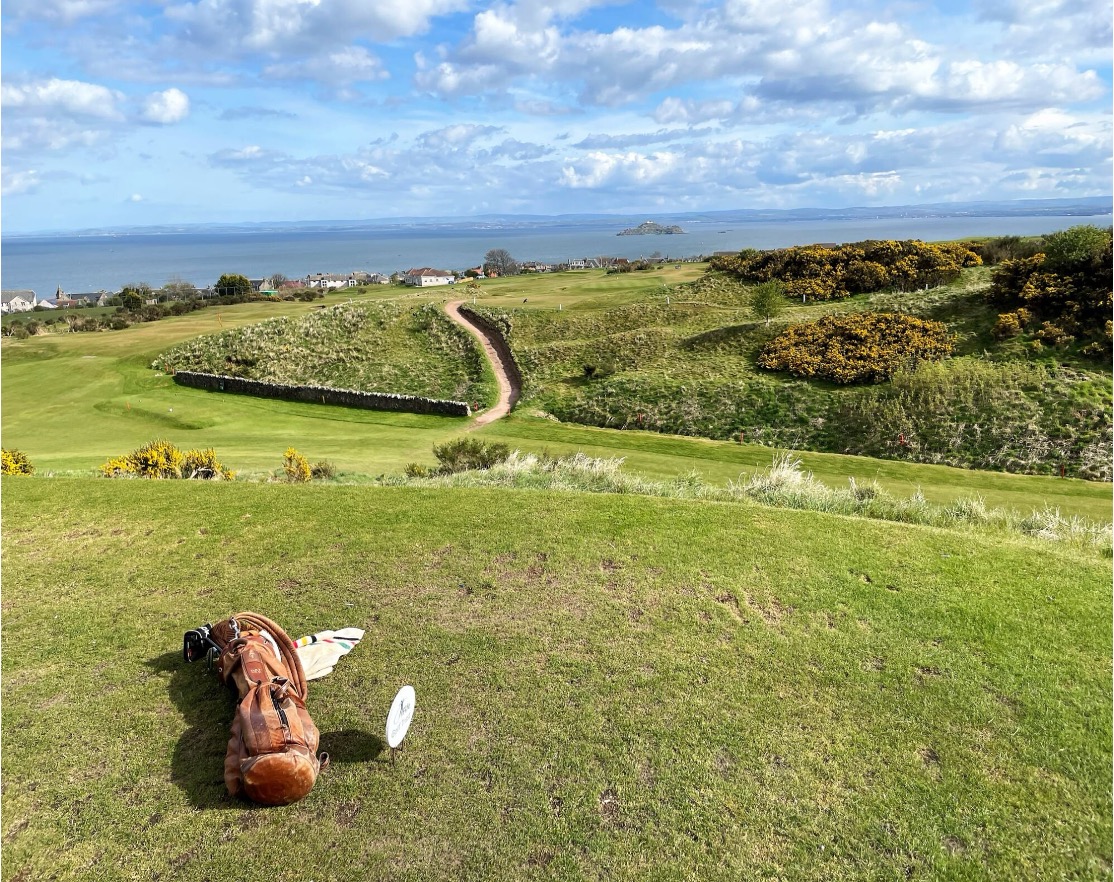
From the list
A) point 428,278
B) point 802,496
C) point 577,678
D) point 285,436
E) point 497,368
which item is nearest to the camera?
point 577,678

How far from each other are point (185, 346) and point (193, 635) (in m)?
41.0

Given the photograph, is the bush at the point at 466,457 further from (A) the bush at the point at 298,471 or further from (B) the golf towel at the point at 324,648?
(B) the golf towel at the point at 324,648

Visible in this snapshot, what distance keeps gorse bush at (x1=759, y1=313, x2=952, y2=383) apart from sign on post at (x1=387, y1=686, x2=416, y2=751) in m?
26.8

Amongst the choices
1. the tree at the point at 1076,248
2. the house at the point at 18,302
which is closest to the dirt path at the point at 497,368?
the tree at the point at 1076,248

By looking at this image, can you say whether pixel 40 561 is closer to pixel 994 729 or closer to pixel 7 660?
pixel 7 660

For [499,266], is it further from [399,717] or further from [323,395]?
[399,717]

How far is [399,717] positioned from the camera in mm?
6328

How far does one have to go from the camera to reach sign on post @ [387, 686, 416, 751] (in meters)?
6.19

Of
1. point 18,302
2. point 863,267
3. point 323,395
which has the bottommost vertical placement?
point 323,395

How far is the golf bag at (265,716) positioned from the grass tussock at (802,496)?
7405 mm

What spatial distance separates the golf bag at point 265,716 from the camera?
239 inches

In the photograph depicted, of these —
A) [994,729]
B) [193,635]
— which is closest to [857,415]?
[994,729]

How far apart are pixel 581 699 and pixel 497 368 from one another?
107 ft

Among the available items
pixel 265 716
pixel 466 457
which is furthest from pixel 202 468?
pixel 265 716
